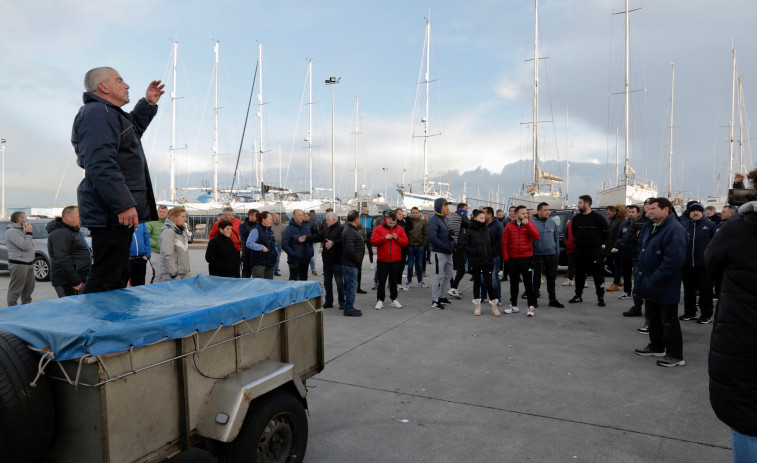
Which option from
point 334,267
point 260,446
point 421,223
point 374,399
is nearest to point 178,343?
point 260,446

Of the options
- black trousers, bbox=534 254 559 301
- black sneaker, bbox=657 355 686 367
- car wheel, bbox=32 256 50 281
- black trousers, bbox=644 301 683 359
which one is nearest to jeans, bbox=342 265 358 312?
black trousers, bbox=534 254 559 301

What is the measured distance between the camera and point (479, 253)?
838 cm

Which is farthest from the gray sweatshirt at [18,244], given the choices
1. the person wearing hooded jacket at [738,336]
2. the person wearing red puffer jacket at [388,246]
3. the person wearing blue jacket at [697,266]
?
the person wearing blue jacket at [697,266]

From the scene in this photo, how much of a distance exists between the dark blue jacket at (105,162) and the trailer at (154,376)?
2.00 feet

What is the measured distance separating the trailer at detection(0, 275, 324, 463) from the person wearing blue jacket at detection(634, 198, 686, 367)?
180 inches

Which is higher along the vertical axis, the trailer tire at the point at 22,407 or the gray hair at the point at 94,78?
the gray hair at the point at 94,78

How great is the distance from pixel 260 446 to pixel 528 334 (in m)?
5.25

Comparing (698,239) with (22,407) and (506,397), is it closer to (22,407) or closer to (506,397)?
(506,397)

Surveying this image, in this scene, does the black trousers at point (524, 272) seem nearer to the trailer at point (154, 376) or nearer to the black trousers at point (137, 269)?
the trailer at point (154, 376)

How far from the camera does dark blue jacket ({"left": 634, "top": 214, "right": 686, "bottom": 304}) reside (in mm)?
5500

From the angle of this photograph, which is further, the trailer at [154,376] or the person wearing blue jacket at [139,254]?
the person wearing blue jacket at [139,254]

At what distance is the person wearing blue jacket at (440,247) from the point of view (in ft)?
29.3

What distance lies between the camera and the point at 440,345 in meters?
6.37

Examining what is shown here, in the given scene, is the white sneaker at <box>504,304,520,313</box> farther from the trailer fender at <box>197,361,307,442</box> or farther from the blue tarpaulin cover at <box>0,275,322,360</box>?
the trailer fender at <box>197,361,307,442</box>
